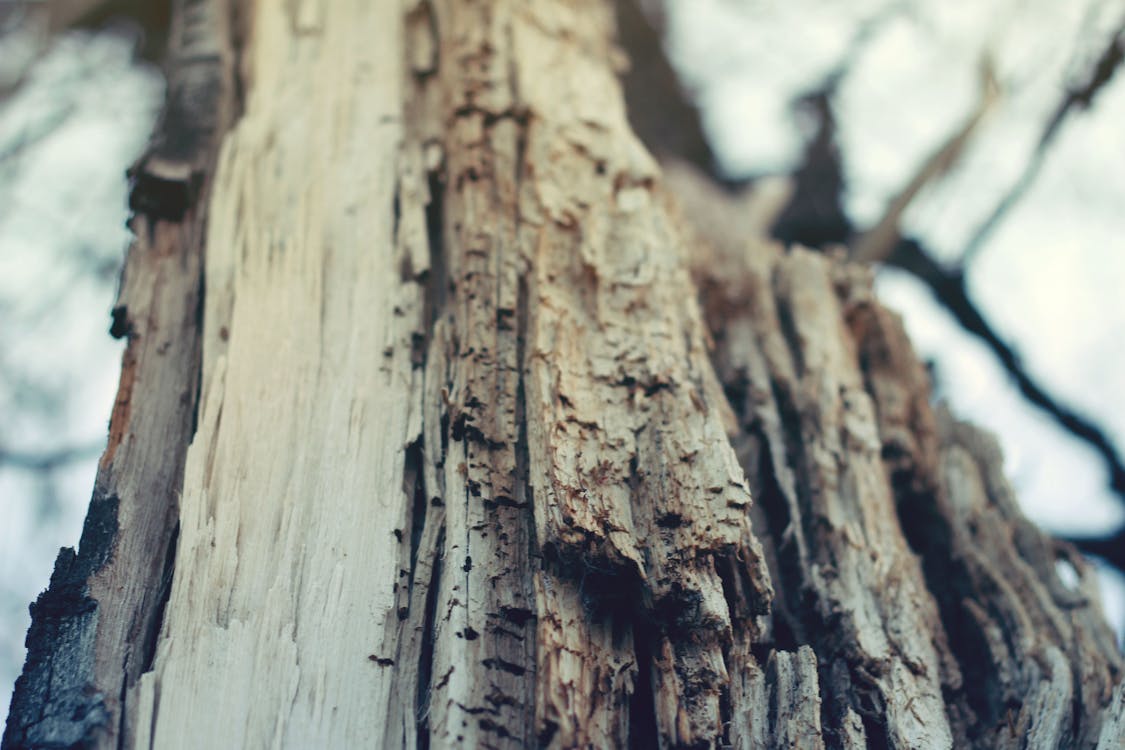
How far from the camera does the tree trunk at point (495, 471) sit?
145 centimetres

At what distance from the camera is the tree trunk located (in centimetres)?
145

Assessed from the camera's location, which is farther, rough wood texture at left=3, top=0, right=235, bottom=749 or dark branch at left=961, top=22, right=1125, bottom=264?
dark branch at left=961, top=22, right=1125, bottom=264

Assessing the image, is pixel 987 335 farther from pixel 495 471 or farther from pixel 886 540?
pixel 495 471

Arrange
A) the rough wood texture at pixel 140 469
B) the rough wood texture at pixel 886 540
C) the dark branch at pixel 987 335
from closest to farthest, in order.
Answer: the rough wood texture at pixel 140 469 → the rough wood texture at pixel 886 540 → the dark branch at pixel 987 335

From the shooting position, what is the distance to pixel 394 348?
1821 millimetres

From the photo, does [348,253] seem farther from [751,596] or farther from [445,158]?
[751,596]

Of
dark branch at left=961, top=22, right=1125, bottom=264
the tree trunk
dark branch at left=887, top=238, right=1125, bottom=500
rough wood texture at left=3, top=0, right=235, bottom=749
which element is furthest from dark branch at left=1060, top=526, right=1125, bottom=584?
rough wood texture at left=3, top=0, right=235, bottom=749

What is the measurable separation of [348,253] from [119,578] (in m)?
0.79

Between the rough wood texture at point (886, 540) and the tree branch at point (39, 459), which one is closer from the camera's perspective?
the rough wood texture at point (886, 540)

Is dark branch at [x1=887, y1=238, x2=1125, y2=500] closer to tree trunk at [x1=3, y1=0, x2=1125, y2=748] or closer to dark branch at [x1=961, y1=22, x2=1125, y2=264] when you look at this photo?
dark branch at [x1=961, y1=22, x2=1125, y2=264]

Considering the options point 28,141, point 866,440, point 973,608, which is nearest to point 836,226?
point 866,440

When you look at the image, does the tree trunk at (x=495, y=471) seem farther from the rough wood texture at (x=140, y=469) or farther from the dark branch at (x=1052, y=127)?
the dark branch at (x=1052, y=127)

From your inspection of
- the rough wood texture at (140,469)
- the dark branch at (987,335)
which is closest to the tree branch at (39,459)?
the rough wood texture at (140,469)

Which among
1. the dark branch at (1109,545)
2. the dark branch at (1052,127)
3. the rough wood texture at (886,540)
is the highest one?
the dark branch at (1052,127)
